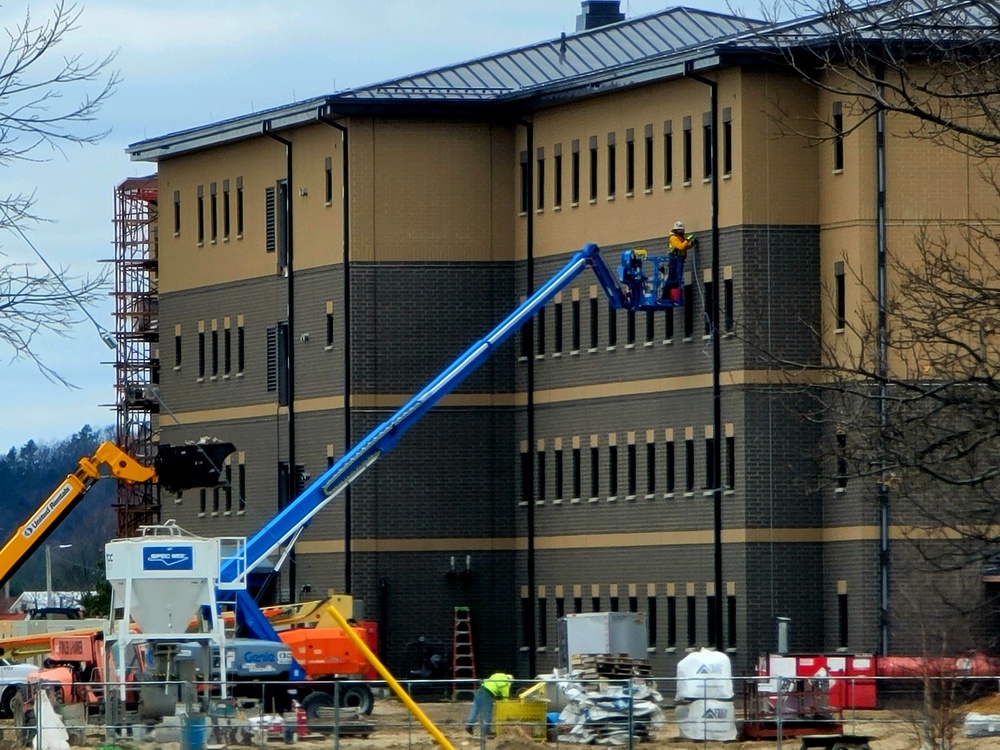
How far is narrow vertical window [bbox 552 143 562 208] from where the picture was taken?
221 ft

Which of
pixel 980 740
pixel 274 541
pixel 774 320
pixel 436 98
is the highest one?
pixel 436 98

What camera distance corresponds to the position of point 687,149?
62.8m

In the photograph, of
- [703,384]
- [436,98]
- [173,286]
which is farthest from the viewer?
[173,286]

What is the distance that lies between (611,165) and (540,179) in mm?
3194

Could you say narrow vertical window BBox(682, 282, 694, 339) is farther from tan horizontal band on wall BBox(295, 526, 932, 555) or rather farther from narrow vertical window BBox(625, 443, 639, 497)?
tan horizontal band on wall BBox(295, 526, 932, 555)

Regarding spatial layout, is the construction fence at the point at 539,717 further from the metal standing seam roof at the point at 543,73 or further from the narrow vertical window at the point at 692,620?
the metal standing seam roof at the point at 543,73

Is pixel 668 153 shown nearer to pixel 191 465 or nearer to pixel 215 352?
pixel 191 465

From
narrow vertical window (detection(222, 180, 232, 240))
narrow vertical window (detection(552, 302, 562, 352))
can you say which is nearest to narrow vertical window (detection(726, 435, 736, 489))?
narrow vertical window (detection(552, 302, 562, 352))

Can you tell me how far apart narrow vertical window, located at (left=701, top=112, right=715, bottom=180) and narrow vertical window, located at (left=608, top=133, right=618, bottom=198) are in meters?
3.72

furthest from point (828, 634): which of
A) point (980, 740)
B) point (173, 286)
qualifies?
point (173, 286)

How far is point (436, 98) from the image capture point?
224ft

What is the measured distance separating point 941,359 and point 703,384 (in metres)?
36.5

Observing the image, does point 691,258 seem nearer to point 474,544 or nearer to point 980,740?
point 474,544

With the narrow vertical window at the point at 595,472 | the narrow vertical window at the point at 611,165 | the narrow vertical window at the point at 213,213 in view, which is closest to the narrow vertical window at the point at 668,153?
the narrow vertical window at the point at 611,165
